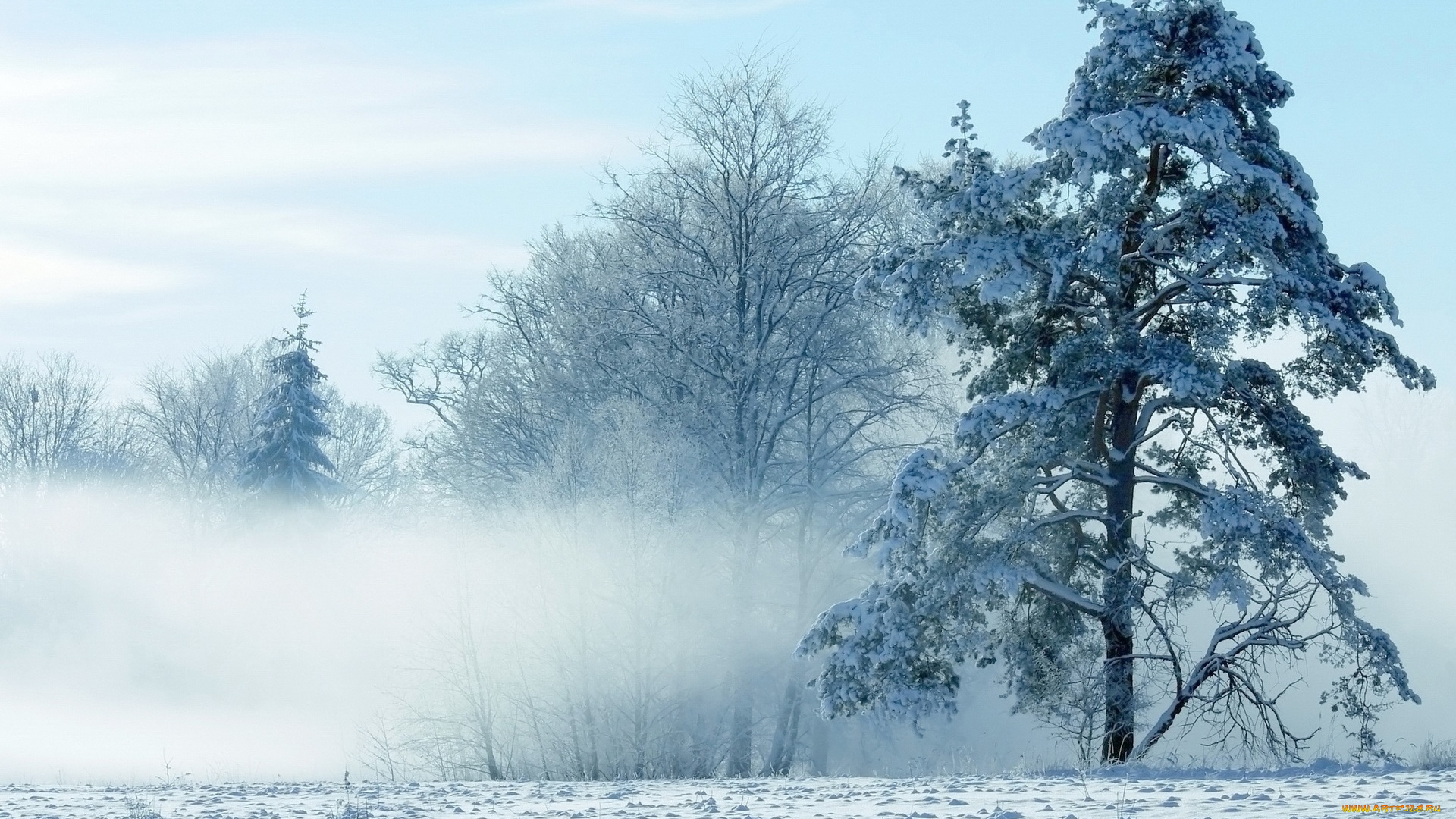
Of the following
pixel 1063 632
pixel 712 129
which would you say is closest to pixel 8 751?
pixel 712 129

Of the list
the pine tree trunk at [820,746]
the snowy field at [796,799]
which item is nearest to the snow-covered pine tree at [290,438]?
the pine tree trunk at [820,746]

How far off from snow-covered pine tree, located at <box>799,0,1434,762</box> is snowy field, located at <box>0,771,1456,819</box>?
305 cm

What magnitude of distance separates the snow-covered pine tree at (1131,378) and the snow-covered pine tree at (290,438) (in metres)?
30.7

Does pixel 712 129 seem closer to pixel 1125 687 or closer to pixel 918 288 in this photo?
pixel 918 288

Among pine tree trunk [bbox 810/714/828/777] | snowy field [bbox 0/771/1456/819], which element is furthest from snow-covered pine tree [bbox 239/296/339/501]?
snowy field [bbox 0/771/1456/819]

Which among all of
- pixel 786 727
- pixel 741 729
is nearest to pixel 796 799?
pixel 741 729

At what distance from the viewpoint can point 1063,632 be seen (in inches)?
675

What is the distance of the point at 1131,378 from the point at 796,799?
6904 mm

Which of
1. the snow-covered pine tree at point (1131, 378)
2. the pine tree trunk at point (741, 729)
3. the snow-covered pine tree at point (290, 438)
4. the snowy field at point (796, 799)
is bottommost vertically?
the snowy field at point (796, 799)

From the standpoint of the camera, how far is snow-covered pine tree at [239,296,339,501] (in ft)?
143

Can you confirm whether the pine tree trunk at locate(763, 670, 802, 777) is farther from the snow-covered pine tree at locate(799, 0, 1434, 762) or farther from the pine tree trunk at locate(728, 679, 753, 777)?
the snow-covered pine tree at locate(799, 0, 1434, 762)

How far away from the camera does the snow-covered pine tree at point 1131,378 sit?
14.5 m

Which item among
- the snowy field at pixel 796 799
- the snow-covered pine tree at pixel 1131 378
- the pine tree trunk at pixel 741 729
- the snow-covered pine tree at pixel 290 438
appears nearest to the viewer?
the snowy field at pixel 796 799

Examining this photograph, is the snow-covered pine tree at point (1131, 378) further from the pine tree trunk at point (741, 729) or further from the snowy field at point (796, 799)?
the pine tree trunk at point (741, 729)
